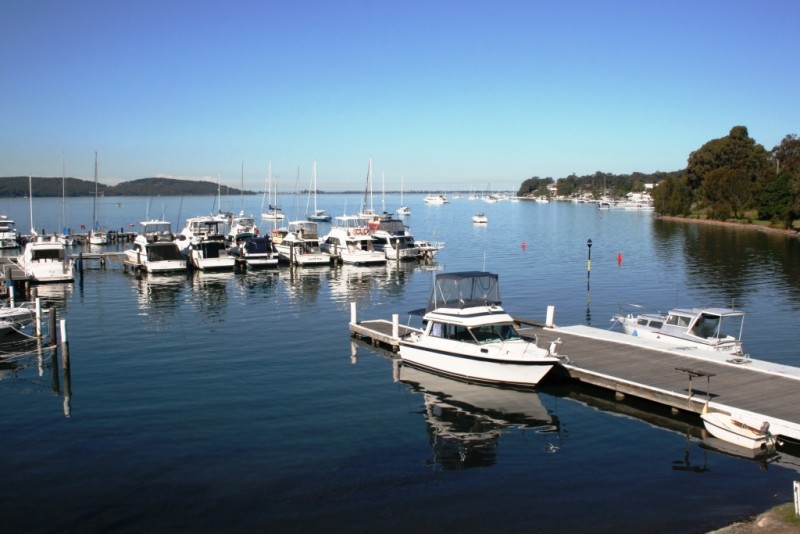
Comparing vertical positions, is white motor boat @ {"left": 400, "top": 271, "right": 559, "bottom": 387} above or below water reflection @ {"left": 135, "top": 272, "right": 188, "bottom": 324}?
above

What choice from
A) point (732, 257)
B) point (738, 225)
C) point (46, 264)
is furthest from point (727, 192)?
point (46, 264)

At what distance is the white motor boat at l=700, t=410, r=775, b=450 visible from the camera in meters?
20.0

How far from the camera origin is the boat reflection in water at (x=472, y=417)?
20719 millimetres

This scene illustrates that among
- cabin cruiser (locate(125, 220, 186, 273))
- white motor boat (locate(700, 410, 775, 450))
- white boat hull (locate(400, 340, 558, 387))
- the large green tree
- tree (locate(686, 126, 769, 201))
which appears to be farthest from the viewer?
tree (locate(686, 126, 769, 201))

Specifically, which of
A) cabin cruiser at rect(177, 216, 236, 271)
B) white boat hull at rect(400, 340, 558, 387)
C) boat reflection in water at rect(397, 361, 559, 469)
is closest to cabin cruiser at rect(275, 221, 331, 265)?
cabin cruiser at rect(177, 216, 236, 271)

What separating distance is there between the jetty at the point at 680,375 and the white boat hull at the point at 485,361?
54.2 inches

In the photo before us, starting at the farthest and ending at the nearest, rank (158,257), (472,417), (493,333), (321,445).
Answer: (158,257) → (493,333) → (472,417) → (321,445)

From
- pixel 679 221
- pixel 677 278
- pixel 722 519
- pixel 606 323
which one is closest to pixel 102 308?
pixel 606 323

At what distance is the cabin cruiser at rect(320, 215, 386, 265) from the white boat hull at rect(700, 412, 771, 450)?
49742 millimetres

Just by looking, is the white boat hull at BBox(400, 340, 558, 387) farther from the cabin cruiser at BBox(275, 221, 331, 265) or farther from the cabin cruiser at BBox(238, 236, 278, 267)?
the cabin cruiser at BBox(275, 221, 331, 265)

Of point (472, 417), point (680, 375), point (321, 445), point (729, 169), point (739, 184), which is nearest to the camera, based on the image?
point (321, 445)

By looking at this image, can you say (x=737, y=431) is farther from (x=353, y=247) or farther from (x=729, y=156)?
(x=729, y=156)

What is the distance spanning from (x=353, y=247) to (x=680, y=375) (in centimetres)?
4850

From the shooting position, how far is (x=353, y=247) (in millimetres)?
71188
